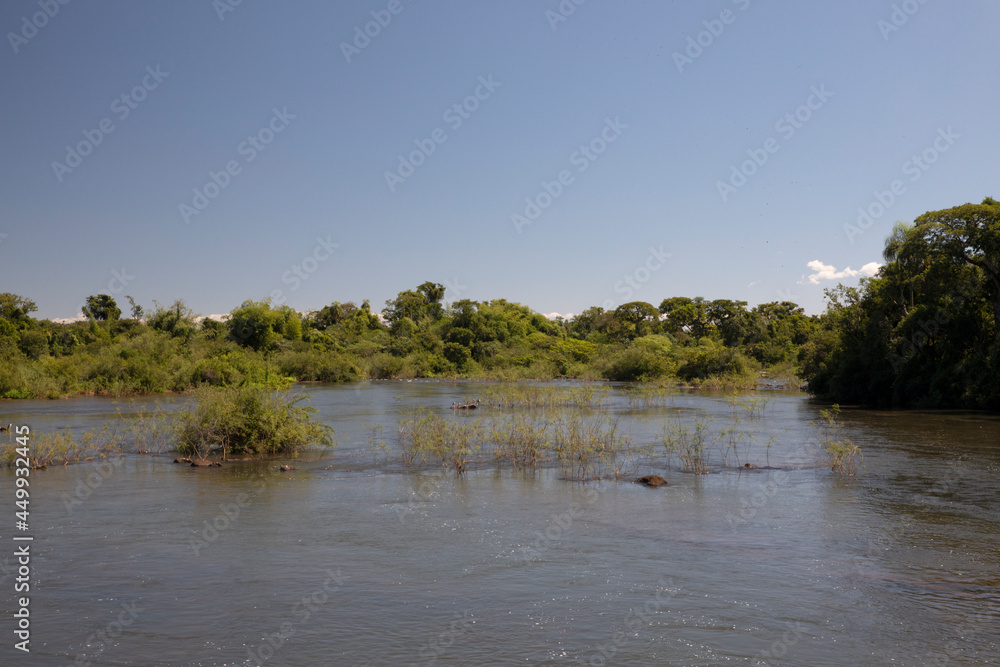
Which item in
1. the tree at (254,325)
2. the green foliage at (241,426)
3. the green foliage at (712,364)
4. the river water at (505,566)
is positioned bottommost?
the river water at (505,566)

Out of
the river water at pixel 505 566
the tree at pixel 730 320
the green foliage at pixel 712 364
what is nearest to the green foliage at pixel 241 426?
the river water at pixel 505 566

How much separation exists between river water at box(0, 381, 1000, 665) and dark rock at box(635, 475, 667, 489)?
375 millimetres

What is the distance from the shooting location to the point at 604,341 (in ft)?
305

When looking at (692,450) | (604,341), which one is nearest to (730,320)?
(604,341)

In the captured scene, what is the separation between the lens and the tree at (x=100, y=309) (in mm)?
76125

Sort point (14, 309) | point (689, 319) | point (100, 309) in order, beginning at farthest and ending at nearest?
point (689, 319) → point (100, 309) → point (14, 309)

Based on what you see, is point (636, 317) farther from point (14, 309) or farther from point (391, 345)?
point (14, 309)

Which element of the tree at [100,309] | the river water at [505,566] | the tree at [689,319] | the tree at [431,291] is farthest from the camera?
the tree at [431,291]

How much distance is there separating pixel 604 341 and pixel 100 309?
2344 inches

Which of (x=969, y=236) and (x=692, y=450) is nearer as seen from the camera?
(x=692, y=450)

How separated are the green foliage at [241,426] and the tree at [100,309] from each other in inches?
2617

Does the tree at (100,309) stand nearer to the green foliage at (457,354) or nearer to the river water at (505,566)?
the green foliage at (457,354)

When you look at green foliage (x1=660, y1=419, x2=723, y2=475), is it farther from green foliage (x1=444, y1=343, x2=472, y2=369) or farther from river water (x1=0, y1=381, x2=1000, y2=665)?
green foliage (x1=444, y1=343, x2=472, y2=369)

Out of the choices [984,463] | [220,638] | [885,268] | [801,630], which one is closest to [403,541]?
[220,638]
